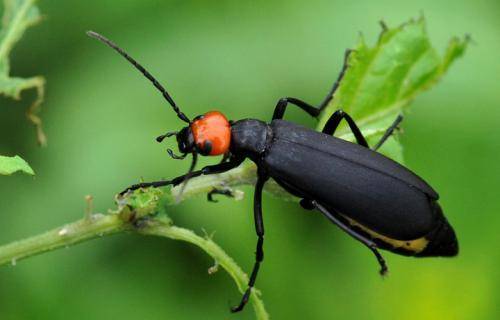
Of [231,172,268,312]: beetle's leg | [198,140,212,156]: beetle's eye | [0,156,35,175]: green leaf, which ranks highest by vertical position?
[0,156,35,175]: green leaf

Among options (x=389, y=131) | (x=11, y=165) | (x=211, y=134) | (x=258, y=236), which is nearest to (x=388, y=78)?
(x=389, y=131)

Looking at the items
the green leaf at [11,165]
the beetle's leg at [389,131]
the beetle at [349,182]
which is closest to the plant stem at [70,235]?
the green leaf at [11,165]

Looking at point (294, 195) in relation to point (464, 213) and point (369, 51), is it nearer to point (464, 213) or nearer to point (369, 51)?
point (369, 51)

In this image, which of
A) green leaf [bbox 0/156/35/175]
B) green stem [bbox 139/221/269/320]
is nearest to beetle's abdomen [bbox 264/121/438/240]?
green stem [bbox 139/221/269/320]

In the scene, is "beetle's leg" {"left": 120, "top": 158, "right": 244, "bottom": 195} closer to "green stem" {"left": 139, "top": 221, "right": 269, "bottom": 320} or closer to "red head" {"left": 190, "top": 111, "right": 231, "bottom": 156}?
"red head" {"left": 190, "top": 111, "right": 231, "bottom": 156}

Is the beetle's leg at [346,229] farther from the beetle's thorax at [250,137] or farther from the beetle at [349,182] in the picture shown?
the beetle's thorax at [250,137]
